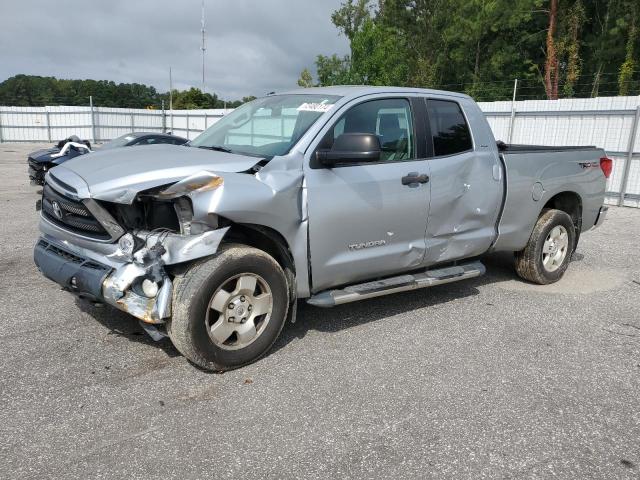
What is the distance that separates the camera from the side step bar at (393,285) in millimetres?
3948

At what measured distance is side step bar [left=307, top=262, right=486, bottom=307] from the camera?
Answer: 3.95 metres

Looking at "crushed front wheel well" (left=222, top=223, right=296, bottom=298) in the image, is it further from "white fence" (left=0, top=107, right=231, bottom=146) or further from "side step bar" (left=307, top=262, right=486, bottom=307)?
"white fence" (left=0, top=107, right=231, bottom=146)

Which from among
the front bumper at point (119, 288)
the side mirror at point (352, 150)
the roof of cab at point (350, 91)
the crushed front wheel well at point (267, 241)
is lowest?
the front bumper at point (119, 288)

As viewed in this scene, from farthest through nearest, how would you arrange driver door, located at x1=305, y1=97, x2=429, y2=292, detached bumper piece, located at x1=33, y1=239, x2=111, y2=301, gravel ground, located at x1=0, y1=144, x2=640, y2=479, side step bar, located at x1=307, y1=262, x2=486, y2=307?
side step bar, located at x1=307, y1=262, x2=486, y2=307, driver door, located at x1=305, y1=97, x2=429, y2=292, detached bumper piece, located at x1=33, y1=239, x2=111, y2=301, gravel ground, located at x1=0, y1=144, x2=640, y2=479

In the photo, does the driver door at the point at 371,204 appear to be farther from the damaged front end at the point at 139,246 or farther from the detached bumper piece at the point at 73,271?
the detached bumper piece at the point at 73,271

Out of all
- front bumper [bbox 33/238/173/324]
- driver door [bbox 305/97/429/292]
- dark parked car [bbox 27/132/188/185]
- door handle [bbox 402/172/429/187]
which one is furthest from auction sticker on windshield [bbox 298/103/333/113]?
dark parked car [bbox 27/132/188/185]

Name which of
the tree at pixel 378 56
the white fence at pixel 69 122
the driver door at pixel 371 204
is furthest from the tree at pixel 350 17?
the driver door at pixel 371 204

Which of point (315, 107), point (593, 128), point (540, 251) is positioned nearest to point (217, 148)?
point (315, 107)

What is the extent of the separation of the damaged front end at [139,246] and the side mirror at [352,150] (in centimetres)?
82

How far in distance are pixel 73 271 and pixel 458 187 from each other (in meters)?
3.09

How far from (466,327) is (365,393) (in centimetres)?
151

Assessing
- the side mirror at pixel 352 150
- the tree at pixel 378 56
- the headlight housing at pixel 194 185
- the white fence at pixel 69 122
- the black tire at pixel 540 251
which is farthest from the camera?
the tree at pixel 378 56

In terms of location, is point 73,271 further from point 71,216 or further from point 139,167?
point 139,167

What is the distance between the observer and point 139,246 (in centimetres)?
337
